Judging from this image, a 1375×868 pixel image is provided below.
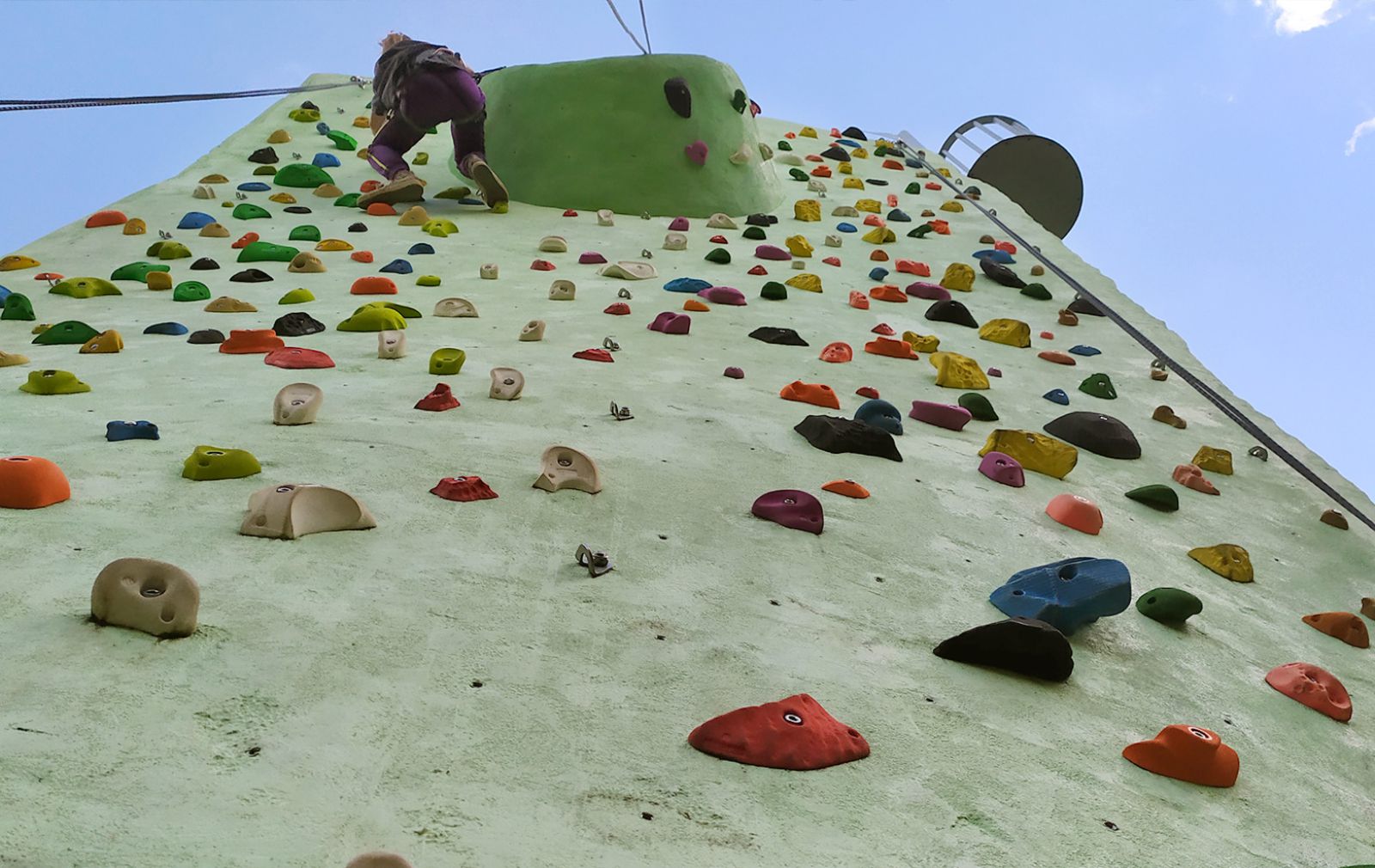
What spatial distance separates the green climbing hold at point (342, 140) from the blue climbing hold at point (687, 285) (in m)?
3.80

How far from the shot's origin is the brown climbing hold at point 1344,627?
230 centimetres

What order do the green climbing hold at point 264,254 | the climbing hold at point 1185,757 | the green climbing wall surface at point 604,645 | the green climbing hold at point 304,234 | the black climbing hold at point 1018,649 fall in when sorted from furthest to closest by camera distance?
the green climbing hold at point 304,234 < the green climbing hold at point 264,254 < the black climbing hold at point 1018,649 < the climbing hold at point 1185,757 < the green climbing wall surface at point 604,645

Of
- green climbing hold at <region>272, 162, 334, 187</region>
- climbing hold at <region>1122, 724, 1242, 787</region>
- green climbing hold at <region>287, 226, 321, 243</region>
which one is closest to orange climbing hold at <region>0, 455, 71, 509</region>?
climbing hold at <region>1122, 724, 1242, 787</region>

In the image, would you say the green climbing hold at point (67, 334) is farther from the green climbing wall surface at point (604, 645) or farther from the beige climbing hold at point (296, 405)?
the beige climbing hold at point (296, 405)

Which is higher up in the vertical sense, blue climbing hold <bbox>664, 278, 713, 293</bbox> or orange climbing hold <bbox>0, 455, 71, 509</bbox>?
blue climbing hold <bbox>664, 278, 713, 293</bbox>

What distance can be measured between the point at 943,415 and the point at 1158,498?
654mm

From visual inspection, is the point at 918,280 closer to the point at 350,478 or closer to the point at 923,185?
the point at 923,185

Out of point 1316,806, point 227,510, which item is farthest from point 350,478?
point 1316,806

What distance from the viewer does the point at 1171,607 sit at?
206cm

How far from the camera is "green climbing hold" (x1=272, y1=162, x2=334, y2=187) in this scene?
624 centimetres

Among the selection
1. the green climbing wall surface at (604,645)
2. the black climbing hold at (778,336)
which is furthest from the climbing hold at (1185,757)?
the black climbing hold at (778,336)

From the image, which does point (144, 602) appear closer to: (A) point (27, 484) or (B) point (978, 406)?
(A) point (27, 484)

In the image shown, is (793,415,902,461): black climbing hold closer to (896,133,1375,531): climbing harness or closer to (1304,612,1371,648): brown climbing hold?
(896,133,1375,531): climbing harness

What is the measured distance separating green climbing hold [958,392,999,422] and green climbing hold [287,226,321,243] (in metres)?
3.30
